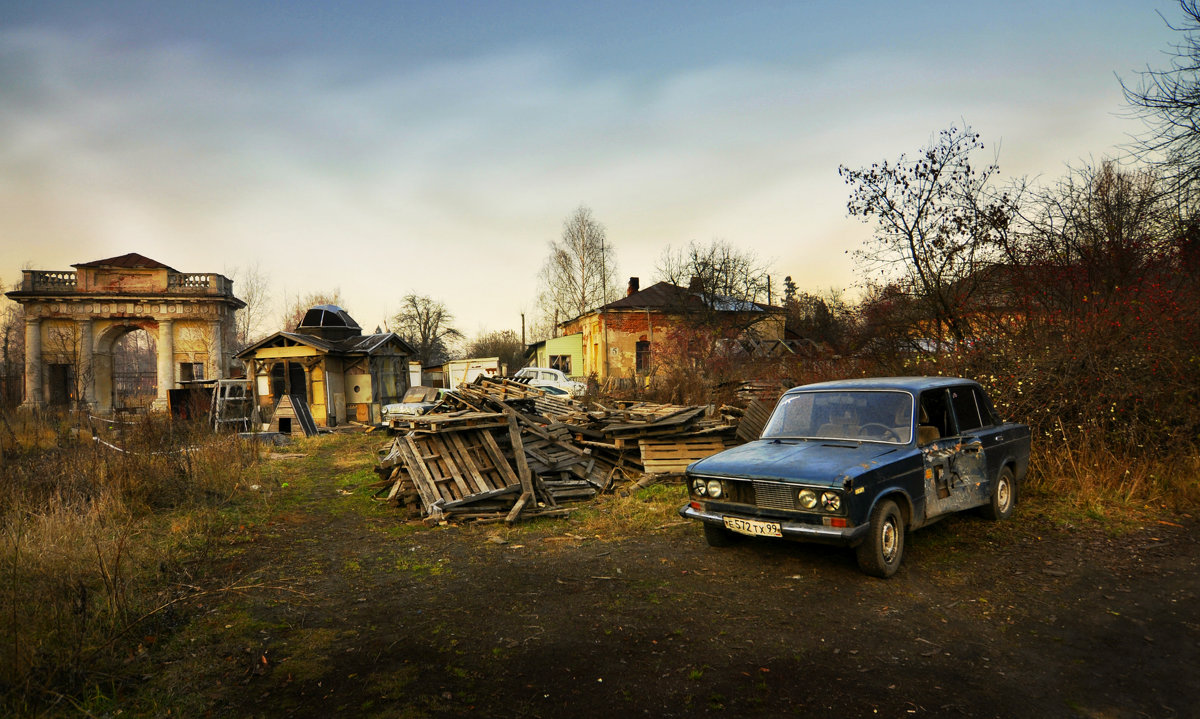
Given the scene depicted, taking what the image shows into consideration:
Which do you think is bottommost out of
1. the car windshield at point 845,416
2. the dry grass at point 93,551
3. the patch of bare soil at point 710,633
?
the patch of bare soil at point 710,633

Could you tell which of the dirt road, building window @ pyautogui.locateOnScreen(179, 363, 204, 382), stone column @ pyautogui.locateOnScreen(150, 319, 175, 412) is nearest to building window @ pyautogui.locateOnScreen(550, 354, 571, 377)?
building window @ pyautogui.locateOnScreen(179, 363, 204, 382)

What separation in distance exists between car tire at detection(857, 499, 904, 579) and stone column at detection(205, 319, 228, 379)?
116 feet

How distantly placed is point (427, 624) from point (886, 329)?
40.2 ft

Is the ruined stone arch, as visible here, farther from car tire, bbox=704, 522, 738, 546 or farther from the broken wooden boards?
car tire, bbox=704, 522, 738, 546

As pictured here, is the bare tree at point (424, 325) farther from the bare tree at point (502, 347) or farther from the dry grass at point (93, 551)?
the dry grass at point (93, 551)

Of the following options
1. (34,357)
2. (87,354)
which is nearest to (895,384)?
(87,354)

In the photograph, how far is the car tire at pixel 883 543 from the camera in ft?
15.9

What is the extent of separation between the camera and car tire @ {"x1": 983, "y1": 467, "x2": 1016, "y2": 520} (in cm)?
643

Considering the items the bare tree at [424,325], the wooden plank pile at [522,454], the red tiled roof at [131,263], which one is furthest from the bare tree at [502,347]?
the wooden plank pile at [522,454]

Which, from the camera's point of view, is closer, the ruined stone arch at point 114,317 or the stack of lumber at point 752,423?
the stack of lumber at point 752,423

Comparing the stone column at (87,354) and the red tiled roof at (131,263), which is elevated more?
the red tiled roof at (131,263)

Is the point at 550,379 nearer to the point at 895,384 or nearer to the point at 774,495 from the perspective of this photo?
the point at 895,384

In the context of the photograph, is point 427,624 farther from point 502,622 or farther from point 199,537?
point 199,537

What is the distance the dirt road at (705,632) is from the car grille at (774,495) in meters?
0.71
